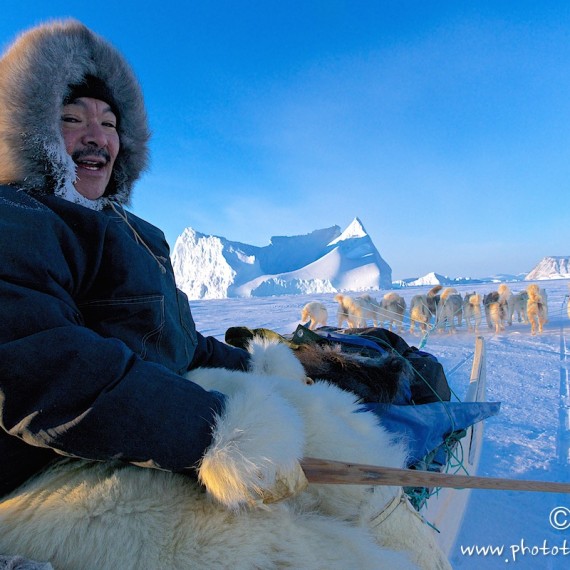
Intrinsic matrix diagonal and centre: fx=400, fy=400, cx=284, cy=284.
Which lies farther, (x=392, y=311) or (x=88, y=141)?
(x=392, y=311)

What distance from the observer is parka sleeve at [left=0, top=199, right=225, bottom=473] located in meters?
0.64

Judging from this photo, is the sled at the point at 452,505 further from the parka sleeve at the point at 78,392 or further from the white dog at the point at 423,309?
the white dog at the point at 423,309

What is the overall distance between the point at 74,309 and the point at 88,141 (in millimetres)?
649

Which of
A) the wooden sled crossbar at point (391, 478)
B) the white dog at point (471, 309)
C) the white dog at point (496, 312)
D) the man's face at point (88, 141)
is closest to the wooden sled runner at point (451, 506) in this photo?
the wooden sled crossbar at point (391, 478)

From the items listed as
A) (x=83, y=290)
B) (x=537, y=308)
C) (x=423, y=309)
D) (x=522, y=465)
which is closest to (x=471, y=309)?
(x=423, y=309)

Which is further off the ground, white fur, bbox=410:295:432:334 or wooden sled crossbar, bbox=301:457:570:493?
Result: wooden sled crossbar, bbox=301:457:570:493

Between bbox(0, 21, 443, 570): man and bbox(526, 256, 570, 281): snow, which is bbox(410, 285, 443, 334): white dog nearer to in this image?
bbox(0, 21, 443, 570): man

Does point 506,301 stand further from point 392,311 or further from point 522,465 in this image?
point 522,465

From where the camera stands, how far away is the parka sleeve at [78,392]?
639 millimetres

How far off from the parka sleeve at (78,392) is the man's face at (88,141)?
0.53 meters

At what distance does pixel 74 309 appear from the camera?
2.63 ft

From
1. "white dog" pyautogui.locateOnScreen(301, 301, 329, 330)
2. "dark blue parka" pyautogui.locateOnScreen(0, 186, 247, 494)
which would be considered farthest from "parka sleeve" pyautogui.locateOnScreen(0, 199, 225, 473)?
"white dog" pyautogui.locateOnScreen(301, 301, 329, 330)

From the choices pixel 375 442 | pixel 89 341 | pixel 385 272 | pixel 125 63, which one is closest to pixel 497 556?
pixel 375 442

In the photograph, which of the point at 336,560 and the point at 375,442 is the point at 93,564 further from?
the point at 375,442
